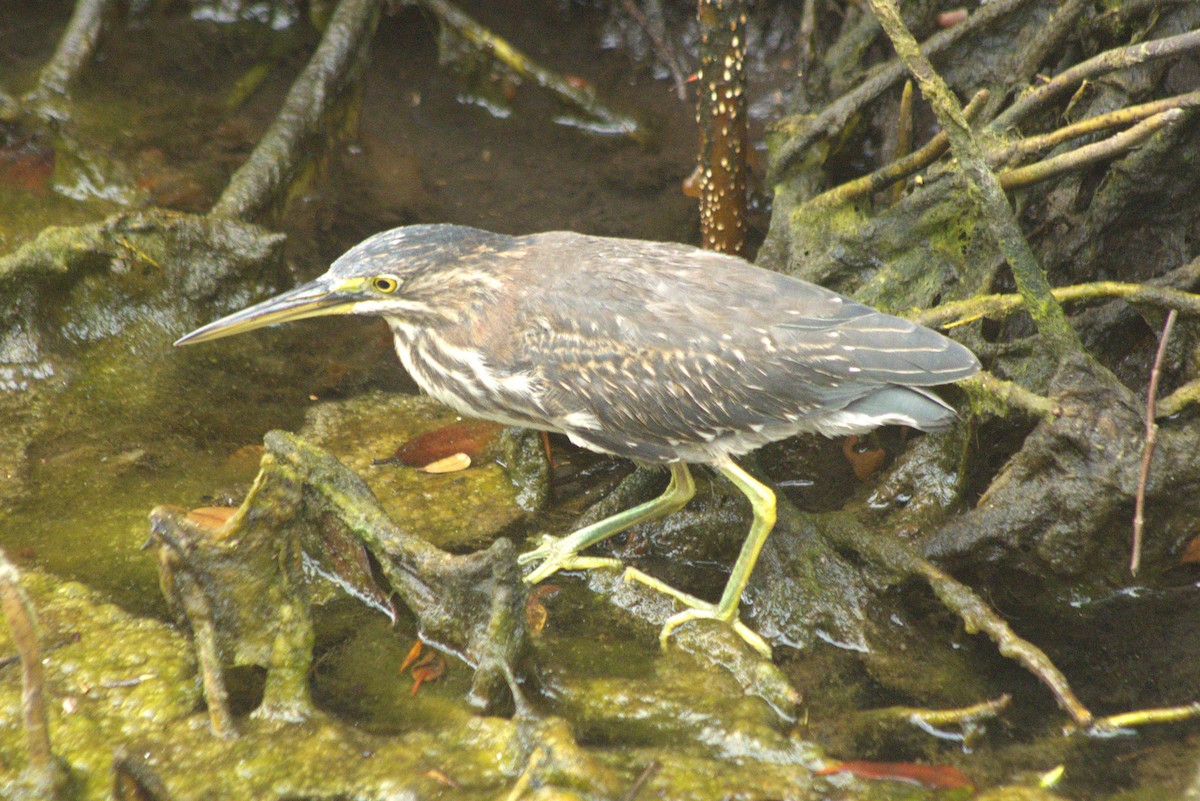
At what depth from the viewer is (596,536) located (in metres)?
3.54

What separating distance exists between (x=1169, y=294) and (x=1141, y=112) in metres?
0.57

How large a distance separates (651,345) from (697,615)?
800mm

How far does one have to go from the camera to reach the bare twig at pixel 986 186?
3.13 meters

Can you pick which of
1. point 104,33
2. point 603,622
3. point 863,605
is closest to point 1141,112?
point 863,605

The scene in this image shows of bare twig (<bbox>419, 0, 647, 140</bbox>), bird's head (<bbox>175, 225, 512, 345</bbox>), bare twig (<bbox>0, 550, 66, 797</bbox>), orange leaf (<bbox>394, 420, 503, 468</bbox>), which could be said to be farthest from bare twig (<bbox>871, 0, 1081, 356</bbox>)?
bare twig (<bbox>419, 0, 647, 140</bbox>)

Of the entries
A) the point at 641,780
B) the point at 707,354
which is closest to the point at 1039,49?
the point at 707,354

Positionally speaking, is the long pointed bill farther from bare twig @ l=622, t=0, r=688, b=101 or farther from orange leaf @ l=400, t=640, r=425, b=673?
bare twig @ l=622, t=0, r=688, b=101

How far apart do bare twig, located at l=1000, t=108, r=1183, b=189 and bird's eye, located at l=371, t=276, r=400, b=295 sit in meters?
2.01

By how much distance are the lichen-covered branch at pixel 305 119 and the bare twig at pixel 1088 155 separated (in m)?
3.02

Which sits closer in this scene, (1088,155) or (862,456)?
(1088,155)

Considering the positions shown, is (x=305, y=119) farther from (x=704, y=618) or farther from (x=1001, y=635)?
(x=1001, y=635)

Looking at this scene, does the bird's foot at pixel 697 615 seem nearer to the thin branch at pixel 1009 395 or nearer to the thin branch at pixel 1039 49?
the thin branch at pixel 1009 395

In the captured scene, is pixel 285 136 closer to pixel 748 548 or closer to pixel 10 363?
pixel 10 363

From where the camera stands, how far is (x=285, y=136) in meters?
4.99
